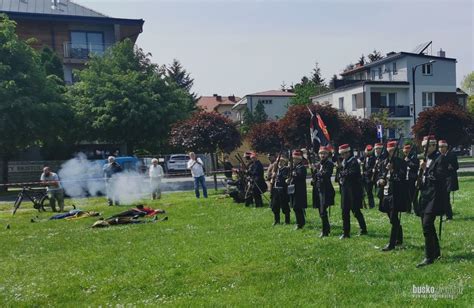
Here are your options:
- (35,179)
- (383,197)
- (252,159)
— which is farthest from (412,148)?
(35,179)

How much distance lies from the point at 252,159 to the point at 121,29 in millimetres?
32983

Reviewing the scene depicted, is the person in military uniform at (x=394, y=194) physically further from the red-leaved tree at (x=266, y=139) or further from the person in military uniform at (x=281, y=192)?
the red-leaved tree at (x=266, y=139)

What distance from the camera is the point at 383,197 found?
9188 millimetres

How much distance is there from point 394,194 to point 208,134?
686 inches

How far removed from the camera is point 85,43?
44.4 meters

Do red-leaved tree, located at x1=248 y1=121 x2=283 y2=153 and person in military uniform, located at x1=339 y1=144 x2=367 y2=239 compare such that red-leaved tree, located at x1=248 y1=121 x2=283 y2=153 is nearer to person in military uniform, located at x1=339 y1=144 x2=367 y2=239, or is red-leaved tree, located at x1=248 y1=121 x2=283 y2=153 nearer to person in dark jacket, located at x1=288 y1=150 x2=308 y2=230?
person in dark jacket, located at x1=288 y1=150 x2=308 y2=230

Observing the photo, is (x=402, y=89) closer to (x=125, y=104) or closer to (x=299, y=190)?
(x=125, y=104)

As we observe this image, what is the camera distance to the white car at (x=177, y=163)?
40812 millimetres

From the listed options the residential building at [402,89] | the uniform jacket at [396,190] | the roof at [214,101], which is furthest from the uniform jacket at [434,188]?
the roof at [214,101]

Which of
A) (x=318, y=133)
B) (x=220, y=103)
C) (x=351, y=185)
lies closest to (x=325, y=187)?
(x=351, y=185)

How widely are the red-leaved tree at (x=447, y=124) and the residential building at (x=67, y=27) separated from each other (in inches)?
1091

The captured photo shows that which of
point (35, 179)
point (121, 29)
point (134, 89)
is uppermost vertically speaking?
point (121, 29)

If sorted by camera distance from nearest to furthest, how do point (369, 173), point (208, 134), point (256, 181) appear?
point (369, 173) → point (256, 181) → point (208, 134)

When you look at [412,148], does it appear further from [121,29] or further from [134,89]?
[121,29]
